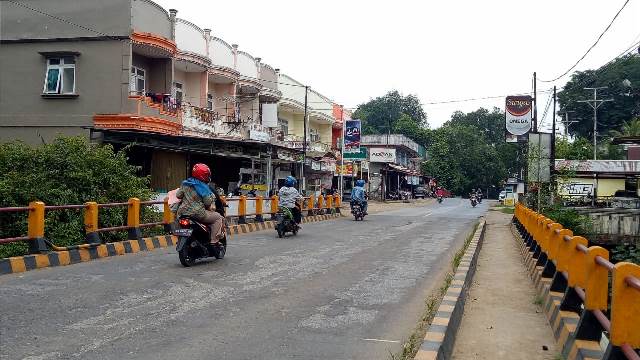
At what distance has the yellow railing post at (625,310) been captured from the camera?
374cm

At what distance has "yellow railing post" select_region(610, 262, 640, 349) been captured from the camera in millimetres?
3742

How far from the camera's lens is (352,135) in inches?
1215

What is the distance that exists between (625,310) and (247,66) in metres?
27.0

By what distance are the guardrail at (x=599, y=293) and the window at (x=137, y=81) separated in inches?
663

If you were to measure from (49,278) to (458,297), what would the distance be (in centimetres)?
571

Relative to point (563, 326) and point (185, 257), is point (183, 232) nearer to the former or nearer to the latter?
point (185, 257)

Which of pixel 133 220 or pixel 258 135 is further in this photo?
pixel 258 135

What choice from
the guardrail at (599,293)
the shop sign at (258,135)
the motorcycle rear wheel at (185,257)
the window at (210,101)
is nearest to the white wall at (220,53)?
the window at (210,101)

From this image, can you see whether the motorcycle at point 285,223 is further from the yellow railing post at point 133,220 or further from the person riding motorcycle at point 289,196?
the yellow railing post at point 133,220

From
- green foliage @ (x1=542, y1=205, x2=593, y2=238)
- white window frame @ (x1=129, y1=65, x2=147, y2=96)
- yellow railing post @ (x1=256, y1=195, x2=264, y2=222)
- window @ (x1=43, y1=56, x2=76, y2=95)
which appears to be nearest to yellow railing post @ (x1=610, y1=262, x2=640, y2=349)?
yellow railing post @ (x1=256, y1=195, x2=264, y2=222)

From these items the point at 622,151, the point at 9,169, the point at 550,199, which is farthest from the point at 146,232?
the point at 622,151

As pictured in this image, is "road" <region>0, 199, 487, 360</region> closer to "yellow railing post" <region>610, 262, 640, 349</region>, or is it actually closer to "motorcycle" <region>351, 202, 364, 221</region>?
"yellow railing post" <region>610, 262, 640, 349</region>

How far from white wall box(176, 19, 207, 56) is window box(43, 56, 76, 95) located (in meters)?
4.33

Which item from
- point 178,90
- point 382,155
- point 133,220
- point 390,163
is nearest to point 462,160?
point 390,163
